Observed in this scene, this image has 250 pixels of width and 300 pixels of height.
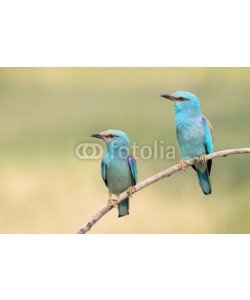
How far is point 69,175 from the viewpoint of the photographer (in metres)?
6.53

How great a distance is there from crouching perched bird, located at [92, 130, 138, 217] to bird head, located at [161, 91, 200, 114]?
46 centimetres

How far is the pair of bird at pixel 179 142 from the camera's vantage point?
6289mm

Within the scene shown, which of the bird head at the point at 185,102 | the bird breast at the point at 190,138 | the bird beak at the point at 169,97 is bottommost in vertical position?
the bird breast at the point at 190,138

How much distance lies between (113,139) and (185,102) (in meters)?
0.60

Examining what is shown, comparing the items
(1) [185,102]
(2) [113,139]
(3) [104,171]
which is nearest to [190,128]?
(1) [185,102]

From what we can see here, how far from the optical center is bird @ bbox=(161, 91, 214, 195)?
6.30 metres

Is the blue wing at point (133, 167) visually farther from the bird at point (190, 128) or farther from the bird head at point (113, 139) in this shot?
the bird at point (190, 128)

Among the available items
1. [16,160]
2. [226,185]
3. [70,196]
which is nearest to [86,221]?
[70,196]

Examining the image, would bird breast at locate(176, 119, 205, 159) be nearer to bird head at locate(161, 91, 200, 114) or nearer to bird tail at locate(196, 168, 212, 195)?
bird head at locate(161, 91, 200, 114)

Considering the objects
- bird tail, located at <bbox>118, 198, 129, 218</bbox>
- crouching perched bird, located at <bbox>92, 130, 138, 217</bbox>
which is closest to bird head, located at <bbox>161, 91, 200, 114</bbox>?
crouching perched bird, located at <bbox>92, 130, 138, 217</bbox>

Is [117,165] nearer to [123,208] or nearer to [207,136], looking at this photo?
[123,208]

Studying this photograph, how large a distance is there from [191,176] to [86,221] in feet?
2.85

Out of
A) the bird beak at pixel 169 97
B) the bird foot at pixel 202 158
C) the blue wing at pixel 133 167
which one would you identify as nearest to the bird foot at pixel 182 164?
the bird foot at pixel 202 158

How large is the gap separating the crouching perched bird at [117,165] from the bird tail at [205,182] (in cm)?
51
